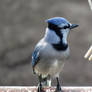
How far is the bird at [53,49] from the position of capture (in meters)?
2.01

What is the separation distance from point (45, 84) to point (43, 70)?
0.43 ft

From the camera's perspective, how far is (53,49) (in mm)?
2039

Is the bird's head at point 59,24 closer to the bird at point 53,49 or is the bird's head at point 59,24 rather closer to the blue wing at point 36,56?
the bird at point 53,49

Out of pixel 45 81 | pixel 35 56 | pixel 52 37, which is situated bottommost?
pixel 45 81

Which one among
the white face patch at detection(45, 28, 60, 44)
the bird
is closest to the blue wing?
the bird

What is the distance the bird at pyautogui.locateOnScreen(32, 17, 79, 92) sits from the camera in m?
2.01

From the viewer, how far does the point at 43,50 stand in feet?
6.88

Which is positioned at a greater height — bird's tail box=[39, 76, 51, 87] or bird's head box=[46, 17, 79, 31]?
bird's head box=[46, 17, 79, 31]

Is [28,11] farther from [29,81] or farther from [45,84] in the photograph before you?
[45,84]

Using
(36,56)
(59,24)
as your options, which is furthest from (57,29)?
(36,56)

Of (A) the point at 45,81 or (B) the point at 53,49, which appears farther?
(A) the point at 45,81

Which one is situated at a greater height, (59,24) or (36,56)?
(59,24)

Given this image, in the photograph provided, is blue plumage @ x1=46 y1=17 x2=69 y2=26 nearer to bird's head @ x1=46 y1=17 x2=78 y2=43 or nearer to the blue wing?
bird's head @ x1=46 y1=17 x2=78 y2=43

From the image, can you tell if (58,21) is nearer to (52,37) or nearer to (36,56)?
(52,37)
